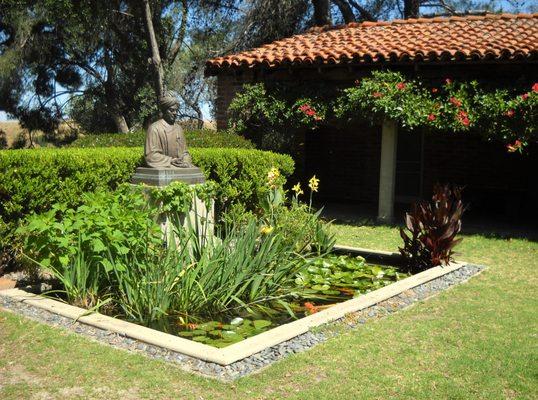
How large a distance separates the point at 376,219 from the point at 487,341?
289 inches

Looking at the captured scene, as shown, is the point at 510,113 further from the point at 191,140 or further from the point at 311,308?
the point at 311,308

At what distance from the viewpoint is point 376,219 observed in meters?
12.3

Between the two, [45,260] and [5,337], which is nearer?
[5,337]

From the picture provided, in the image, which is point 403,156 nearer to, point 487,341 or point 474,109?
point 474,109

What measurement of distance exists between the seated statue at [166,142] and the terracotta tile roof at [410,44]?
505cm

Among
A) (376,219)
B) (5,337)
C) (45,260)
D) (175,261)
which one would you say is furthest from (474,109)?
(5,337)

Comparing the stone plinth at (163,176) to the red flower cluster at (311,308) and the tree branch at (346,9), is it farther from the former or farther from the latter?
the tree branch at (346,9)

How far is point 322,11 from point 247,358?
56.2 ft

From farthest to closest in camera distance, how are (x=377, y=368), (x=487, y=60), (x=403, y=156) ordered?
(x=403, y=156) → (x=487, y=60) → (x=377, y=368)

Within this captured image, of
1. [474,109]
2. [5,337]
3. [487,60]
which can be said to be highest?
[487,60]

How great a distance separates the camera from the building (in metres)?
11.1

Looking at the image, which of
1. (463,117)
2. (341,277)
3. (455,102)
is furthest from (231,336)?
(455,102)

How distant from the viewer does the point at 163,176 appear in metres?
7.05

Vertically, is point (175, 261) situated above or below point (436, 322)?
above
